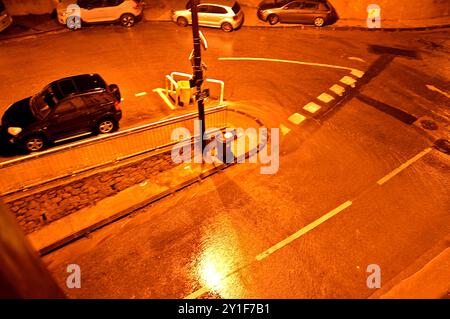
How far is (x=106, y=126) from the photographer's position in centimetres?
1075

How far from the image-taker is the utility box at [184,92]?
39.5 feet

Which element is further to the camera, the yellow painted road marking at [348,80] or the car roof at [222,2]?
the car roof at [222,2]

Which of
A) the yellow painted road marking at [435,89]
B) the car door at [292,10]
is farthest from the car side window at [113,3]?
the yellow painted road marking at [435,89]

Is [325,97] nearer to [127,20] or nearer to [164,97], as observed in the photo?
[164,97]

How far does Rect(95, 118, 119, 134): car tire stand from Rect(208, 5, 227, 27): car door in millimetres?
9654

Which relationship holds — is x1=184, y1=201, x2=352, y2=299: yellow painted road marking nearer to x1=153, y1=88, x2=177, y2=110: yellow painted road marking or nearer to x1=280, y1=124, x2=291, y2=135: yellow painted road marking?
x1=280, y1=124, x2=291, y2=135: yellow painted road marking

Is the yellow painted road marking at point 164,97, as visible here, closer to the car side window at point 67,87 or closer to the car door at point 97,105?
the car door at point 97,105

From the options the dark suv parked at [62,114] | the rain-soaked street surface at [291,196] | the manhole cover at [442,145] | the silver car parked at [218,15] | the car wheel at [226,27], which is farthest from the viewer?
the car wheel at [226,27]

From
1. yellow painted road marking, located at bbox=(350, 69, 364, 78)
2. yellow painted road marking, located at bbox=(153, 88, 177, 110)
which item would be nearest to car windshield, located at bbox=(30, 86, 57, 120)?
yellow painted road marking, located at bbox=(153, 88, 177, 110)

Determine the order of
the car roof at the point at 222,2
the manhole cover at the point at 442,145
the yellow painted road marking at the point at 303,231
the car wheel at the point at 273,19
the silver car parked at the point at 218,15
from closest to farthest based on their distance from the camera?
the yellow painted road marking at the point at 303,231, the manhole cover at the point at 442,145, the silver car parked at the point at 218,15, the car roof at the point at 222,2, the car wheel at the point at 273,19

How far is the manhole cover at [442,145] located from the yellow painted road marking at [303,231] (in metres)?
4.25

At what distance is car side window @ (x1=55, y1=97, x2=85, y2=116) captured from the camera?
9742mm

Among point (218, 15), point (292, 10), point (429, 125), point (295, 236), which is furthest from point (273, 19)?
point (295, 236)

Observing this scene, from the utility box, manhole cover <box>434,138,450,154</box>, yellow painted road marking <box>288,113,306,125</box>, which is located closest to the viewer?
manhole cover <box>434,138,450,154</box>
